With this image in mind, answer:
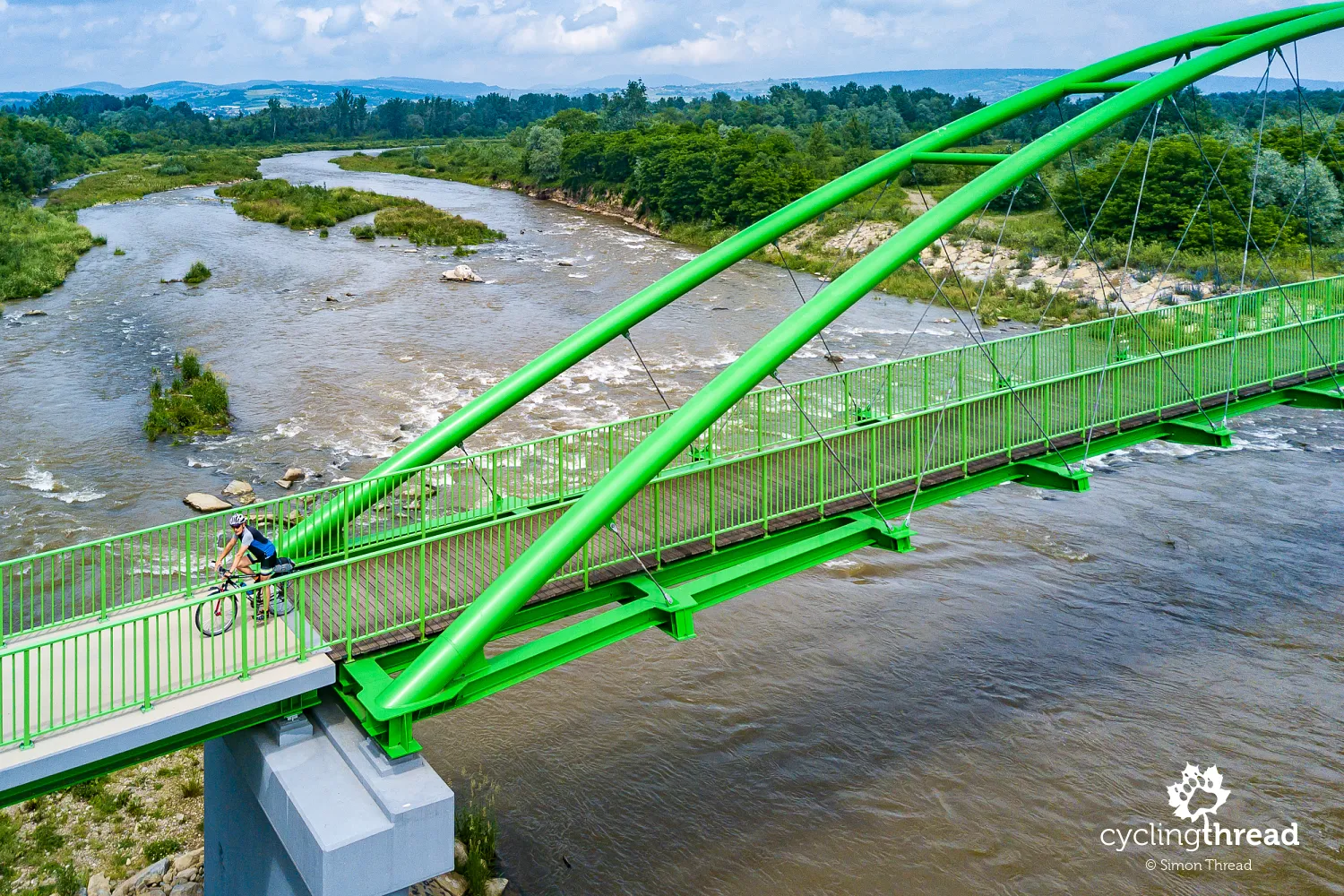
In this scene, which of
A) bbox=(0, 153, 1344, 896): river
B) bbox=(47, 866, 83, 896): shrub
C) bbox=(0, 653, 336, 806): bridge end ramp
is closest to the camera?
bbox=(0, 653, 336, 806): bridge end ramp

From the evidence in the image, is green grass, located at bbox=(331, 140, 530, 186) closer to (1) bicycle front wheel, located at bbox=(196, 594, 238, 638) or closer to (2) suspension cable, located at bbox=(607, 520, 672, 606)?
(2) suspension cable, located at bbox=(607, 520, 672, 606)

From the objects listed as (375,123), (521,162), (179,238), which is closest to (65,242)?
(179,238)

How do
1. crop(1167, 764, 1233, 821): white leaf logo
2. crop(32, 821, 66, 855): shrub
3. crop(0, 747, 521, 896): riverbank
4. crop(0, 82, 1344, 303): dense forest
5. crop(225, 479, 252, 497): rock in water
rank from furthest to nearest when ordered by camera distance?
crop(0, 82, 1344, 303): dense forest
crop(225, 479, 252, 497): rock in water
crop(1167, 764, 1233, 821): white leaf logo
crop(32, 821, 66, 855): shrub
crop(0, 747, 521, 896): riverbank

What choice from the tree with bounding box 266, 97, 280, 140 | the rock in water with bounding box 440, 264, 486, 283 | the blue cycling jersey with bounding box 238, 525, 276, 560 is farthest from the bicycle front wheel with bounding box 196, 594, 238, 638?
the tree with bounding box 266, 97, 280, 140

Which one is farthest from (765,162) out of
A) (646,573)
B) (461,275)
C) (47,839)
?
(47,839)

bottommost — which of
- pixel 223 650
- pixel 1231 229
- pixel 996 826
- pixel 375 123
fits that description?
pixel 996 826

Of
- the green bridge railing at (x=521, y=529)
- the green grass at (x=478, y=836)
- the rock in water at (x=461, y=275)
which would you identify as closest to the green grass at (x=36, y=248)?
the rock in water at (x=461, y=275)

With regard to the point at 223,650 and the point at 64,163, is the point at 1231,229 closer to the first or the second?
the point at 223,650

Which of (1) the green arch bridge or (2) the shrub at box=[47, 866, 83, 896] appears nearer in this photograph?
(1) the green arch bridge
